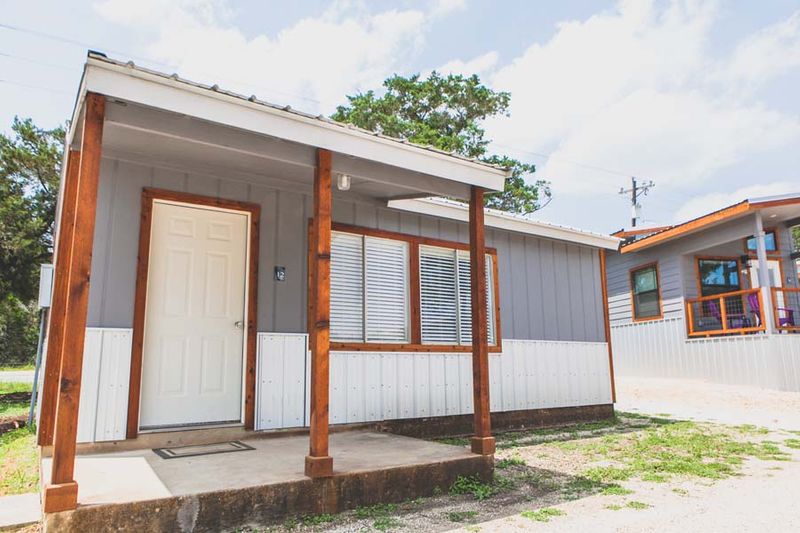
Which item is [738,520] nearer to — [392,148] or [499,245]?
[392,148]

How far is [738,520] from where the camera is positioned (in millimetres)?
2951

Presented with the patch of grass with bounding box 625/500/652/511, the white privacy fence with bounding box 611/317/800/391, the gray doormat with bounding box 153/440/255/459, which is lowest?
the patch of grass with bounding box 625/500/652/511

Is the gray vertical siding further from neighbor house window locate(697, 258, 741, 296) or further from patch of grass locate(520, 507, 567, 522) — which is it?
neighbor house window locate(697, 258, 741, 296)

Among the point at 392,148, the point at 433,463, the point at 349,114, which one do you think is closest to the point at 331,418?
the point at 433,463

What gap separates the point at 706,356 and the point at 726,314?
92 cm

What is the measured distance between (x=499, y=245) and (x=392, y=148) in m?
3.05

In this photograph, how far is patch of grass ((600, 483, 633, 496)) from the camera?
356 centimetres

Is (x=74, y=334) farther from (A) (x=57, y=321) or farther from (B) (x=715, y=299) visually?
(B) (x=715, y=299)

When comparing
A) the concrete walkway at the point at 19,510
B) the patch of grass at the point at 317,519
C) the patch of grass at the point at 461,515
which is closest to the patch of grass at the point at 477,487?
the patch of grass at the point at 461,515

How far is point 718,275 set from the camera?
11781 mm

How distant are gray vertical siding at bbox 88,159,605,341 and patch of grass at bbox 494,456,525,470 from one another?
1.90 m

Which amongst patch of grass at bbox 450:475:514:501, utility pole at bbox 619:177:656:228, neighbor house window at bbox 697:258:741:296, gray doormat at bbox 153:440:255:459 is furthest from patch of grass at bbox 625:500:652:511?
utility pole at bbox 619:177:656:228

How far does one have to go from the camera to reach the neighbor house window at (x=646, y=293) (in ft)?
40.1

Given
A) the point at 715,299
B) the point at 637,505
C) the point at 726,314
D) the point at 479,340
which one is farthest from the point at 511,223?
the point at 715,299
